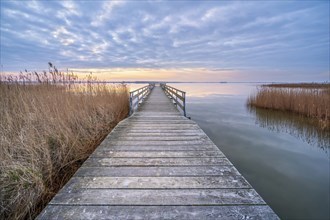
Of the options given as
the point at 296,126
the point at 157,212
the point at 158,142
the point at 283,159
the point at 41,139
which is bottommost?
the point at 283,159

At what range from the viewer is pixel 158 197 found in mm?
1670

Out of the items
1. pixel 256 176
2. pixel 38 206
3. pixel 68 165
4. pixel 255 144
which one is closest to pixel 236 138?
pixel 255 144

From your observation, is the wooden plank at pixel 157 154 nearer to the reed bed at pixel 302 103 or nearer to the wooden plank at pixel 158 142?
the wooden plank at pixel 158 142

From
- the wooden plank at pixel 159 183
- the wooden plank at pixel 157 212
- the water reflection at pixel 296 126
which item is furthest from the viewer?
the water reflection at pixel 296 126

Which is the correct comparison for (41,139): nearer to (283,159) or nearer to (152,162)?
(152,162)

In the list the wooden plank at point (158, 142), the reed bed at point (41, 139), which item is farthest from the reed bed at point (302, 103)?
the reed bed at point (41, 139)

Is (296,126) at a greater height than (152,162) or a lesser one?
lesser

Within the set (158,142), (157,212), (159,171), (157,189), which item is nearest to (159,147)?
(158,142)

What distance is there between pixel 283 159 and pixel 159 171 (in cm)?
421

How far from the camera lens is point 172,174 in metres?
2.10

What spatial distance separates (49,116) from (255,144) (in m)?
5.80

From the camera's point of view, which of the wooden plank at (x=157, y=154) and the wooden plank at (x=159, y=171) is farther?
the wooden plank at (x=157, y=154)

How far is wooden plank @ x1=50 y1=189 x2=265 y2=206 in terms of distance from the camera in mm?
1604

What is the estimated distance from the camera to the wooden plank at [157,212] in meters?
1.44
